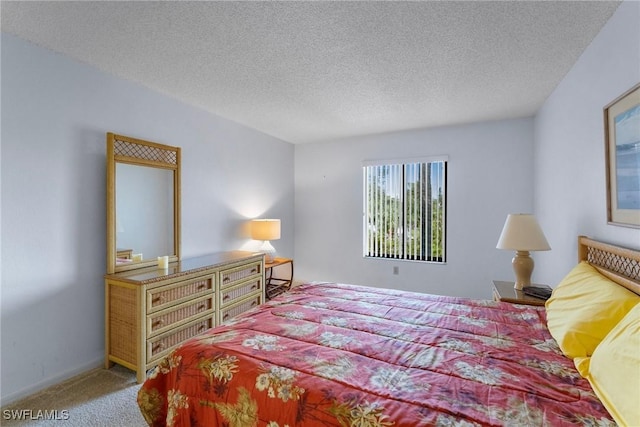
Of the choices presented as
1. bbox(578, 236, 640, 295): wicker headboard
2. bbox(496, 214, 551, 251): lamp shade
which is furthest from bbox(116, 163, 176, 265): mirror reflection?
bbox(578, 236, 640, 295): wicker headboard

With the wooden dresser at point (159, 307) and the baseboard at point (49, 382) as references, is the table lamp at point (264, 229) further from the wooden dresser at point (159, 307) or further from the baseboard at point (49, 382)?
the baseboard at point (49, 382)

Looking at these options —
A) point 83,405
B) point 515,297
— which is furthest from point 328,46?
point 83,405

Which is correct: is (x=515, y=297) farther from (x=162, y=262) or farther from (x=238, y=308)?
(x=162, y=262)

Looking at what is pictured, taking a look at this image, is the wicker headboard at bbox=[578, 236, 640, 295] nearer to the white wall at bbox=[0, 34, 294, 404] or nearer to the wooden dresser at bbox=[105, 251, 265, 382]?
the wooden dresser at bbox=[105, 251, 265, 382]

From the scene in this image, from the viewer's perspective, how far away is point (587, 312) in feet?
4.44

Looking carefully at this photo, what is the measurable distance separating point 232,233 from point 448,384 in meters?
3.14

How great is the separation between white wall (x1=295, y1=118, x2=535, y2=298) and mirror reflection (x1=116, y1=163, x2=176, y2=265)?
2.42 metres

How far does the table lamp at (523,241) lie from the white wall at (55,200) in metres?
3.32

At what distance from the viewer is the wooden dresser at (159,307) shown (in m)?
2.19

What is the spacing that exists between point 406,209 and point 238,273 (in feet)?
8.33

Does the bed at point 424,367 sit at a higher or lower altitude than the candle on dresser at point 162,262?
lower

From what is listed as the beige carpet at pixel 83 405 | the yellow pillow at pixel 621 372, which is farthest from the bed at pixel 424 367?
the beige carpet at pixel 83 405

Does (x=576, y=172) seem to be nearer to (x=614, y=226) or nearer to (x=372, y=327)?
(x=614, y=226)

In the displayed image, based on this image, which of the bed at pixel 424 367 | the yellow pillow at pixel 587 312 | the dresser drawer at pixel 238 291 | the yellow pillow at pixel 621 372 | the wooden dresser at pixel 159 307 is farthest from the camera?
the dresser drawer at pixel 238 291
